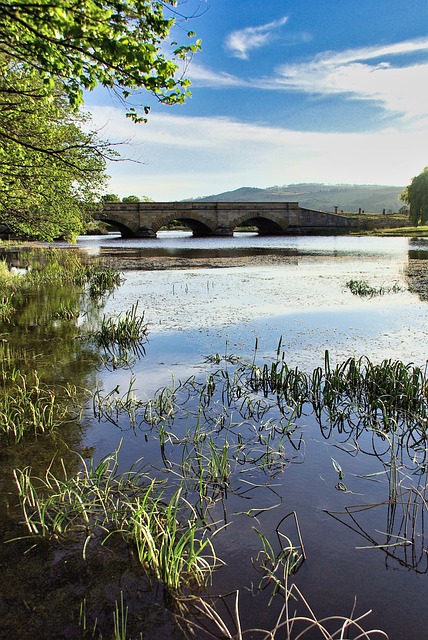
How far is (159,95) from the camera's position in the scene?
→ 6617mm

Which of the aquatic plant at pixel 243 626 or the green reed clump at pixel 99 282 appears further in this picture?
the green reed clump at pixel 99 282

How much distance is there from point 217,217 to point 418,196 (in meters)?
29.5

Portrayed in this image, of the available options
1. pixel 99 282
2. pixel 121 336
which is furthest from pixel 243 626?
pixel 99 282

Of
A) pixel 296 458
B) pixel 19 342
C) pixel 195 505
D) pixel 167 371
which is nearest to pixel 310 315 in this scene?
pixel 167 371

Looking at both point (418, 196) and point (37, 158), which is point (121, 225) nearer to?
point (418, 196)

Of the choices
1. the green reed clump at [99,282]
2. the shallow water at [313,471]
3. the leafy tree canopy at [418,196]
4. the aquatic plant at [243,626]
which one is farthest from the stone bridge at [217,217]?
the aquatic plant at [243,626]

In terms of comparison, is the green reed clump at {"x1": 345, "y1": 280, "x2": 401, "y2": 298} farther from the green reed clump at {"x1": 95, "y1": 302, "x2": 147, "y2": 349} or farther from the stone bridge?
the stone bridge

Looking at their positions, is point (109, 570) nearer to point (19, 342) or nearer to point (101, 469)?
point (101, 469)

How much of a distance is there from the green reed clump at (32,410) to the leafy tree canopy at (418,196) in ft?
166

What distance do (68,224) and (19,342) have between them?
789 cm

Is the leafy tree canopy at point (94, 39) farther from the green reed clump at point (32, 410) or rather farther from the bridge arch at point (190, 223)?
the bridge arch at point (190, 223)

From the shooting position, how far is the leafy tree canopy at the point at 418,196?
49.9 m

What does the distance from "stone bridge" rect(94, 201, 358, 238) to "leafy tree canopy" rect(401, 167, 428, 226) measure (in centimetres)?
2010

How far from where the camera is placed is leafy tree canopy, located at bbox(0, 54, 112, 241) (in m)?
8.86
